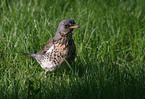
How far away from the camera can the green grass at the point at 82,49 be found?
318 centimetres

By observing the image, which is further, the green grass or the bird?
the bird

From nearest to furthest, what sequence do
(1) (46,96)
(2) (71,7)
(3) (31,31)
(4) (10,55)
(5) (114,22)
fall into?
1. (1) (46,96)
2. (4) (10,55)
3. (3) (31,31)
4. (5) (114,22)
5. (2) (71,7)

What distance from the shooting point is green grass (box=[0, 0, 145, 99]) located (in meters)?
3.18

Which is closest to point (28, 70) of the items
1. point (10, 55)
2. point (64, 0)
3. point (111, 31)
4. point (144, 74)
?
point (10, 55)

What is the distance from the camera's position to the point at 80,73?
4004 millimetres

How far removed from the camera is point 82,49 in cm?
450

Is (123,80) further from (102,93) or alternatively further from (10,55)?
(10,55)

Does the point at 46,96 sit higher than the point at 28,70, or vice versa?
the point at 28,70

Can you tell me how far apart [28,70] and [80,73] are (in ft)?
2.80

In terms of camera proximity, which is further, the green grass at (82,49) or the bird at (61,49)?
the bird at (61,49)

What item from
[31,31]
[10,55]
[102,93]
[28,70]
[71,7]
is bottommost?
[102,93]

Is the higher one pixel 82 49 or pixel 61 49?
pixel 61 49

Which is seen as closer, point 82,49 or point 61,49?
A: point 61,49

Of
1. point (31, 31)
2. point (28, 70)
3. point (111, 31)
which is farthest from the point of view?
point (111, 31)
